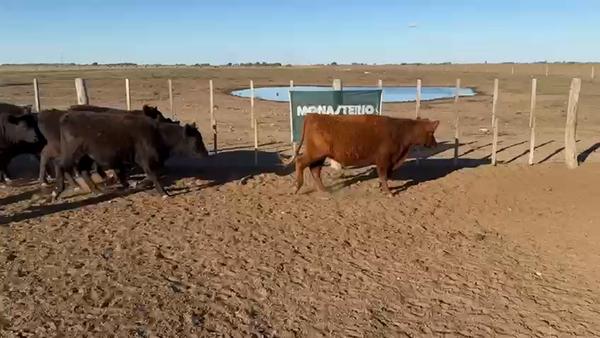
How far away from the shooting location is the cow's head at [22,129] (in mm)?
10156

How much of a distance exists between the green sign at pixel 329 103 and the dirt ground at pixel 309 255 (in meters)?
1.31

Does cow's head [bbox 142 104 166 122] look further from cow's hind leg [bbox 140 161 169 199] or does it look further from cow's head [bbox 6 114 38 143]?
cow's head [bbox 6 114 38 143]

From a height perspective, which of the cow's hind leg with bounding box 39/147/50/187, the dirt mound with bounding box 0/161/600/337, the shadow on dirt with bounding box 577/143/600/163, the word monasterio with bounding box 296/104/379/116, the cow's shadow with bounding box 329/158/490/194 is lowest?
the dirt mound with bounding box 0/161/600/337

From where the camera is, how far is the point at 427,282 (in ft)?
19.7

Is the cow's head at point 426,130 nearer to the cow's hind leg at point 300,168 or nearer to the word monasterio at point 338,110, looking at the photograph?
the word monasterio at point 338,110

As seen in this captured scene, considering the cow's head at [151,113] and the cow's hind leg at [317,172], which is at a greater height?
the cow's head at [151,113]

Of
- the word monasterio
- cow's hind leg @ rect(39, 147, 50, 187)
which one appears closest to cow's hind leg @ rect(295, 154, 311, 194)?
the word monasterio

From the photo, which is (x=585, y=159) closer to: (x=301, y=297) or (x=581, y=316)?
(x=581, y=316)

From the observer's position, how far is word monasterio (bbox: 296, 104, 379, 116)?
11.5 m

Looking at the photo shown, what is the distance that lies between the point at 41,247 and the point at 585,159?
38.3 feet

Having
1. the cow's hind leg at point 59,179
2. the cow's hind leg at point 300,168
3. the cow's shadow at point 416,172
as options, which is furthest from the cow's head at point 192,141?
the cow's shadow at point 416,172

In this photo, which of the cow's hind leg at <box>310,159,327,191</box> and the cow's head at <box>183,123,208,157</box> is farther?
the cow's head at <box>183,123,208,157</box>

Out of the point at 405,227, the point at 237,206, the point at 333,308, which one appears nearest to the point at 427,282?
the point at 333,308

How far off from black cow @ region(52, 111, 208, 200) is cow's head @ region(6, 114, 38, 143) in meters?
1.03
